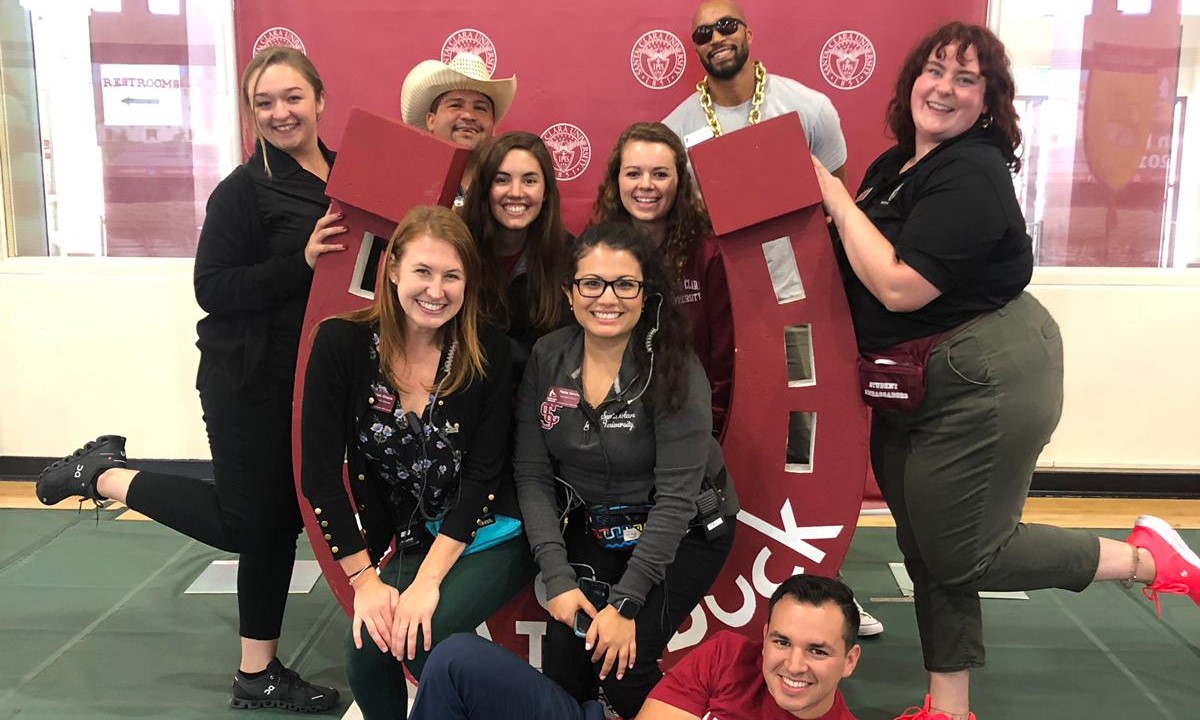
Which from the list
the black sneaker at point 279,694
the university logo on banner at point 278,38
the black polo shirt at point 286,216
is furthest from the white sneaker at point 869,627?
the university logo on banner at point 278,38

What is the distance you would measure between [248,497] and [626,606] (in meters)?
0.99

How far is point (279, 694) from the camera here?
231 centimetres

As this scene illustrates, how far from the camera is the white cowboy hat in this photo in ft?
8.21

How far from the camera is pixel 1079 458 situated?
3.88 metres

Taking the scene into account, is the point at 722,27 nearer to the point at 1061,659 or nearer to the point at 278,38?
the point at 278,38

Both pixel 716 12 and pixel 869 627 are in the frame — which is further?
pixel 716 12

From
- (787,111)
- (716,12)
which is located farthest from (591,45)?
(787,111)

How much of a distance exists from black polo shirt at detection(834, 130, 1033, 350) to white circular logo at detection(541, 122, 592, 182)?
1.66 metres

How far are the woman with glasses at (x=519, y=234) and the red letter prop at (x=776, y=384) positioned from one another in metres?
0.39

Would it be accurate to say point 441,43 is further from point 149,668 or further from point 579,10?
point 149,668

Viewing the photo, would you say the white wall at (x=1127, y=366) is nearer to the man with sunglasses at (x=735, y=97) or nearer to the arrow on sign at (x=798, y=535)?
the man with sunglasses at (x=735, y=97)

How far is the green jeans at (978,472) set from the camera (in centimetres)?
189

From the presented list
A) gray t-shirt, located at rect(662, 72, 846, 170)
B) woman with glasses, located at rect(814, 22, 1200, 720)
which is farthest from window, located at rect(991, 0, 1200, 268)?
woman with glasses, located at rect(814, 22, 1200, 720)

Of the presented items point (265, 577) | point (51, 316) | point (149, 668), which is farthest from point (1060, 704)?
point (51, 316)
